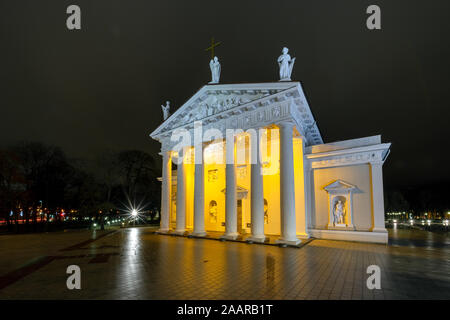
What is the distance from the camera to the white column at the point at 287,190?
1373 cm

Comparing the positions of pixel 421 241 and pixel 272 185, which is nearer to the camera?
pixel 421 241

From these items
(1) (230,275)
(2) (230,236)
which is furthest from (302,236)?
(1) (230,275)

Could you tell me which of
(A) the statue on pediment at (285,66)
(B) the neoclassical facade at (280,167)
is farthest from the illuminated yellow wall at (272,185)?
(A) the statue on pediment at (285,66)

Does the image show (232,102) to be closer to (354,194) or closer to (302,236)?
(302,236)

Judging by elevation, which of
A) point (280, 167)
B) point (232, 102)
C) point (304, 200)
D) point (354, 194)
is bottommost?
point (304, 200)

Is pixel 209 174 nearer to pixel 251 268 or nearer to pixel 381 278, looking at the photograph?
pixel 251 268

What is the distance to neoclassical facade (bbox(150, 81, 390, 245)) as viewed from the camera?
49.0 feet

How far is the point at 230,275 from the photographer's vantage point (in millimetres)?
7832

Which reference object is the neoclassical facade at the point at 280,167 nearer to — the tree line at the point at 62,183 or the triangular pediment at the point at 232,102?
the triangular pediment at the point at 232,102

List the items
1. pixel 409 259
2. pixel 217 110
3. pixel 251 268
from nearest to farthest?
1. pixel 251 268
2. pixel 409 259
3. pixel 217 110

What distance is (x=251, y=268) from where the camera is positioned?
8742 mm

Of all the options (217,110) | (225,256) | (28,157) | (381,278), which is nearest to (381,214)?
(381,278)

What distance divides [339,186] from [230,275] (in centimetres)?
1213

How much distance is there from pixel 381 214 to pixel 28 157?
130 ft
